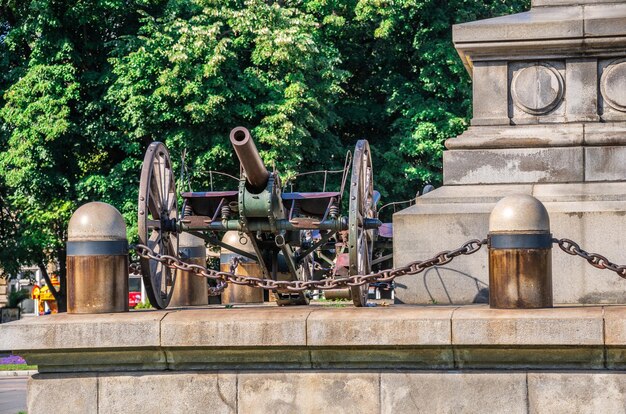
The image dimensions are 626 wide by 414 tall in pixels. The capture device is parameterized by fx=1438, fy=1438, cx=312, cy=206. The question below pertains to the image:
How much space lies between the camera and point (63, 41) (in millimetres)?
31344

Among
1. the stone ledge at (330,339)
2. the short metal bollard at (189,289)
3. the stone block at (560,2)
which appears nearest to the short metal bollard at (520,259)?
the stone ledge at (330,339)

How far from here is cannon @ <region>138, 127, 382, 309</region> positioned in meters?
10.8

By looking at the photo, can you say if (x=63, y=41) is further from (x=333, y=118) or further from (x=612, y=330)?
(x=612, y=330)

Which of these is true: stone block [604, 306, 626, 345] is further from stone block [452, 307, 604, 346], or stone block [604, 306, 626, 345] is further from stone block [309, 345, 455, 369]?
stone block [309, 345, 455, 369]

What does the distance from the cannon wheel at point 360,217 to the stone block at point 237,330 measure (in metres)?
1.49

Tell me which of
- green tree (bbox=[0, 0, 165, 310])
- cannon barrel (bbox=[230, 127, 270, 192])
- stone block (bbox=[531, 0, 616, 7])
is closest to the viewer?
cannon barrel (bbox=[230, 127, 270, 192])

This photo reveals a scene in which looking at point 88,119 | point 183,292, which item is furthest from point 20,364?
point 183,292

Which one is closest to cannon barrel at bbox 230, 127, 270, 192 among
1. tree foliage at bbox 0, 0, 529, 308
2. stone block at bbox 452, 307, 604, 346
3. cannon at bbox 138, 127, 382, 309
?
cannon at bbox 138, 127, 382, 309

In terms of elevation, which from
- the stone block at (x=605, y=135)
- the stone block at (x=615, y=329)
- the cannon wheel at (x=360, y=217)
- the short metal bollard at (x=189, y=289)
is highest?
the stone block at (x=605, y=135)

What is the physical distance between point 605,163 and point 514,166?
2.35 feet

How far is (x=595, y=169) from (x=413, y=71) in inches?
959

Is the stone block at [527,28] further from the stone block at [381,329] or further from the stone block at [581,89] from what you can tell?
the stone block at [381,329]

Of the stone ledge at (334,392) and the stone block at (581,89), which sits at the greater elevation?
the stone block at (581,89)

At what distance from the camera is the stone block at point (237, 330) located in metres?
8.72
